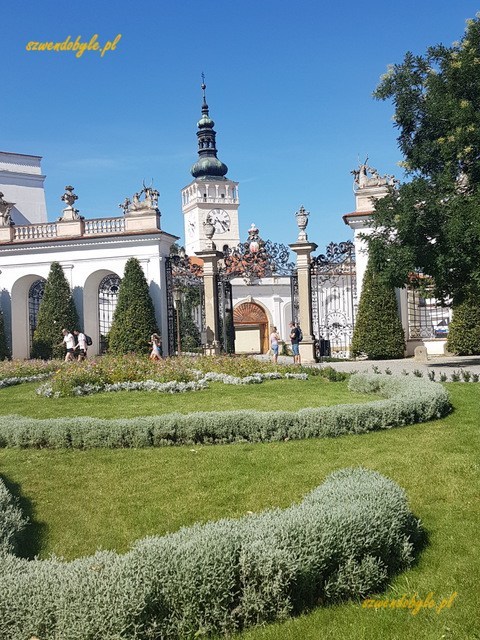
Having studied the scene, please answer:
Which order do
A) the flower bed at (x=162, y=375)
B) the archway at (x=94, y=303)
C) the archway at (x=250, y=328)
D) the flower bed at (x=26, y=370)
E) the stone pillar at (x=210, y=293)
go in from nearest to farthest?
the flower bed at (x=162, y=375) → the flower bed at (x=26, y=370) → the stone pillar at (x=210, y=293) → the archway at (x=94, y=303) → the archway at (x=250, y=328)

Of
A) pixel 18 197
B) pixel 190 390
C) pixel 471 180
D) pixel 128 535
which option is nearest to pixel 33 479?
pixel 128 535

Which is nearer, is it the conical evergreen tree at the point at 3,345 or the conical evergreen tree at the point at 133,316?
the conical evergreen tree at the point at 133,316

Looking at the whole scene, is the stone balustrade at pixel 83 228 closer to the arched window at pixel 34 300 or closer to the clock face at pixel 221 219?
the arched window at pixel 34 300

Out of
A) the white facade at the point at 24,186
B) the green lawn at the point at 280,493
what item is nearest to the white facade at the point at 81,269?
the white facade at the point at 24,186

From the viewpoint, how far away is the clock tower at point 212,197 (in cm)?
8900

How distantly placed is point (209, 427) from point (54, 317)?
1872cm

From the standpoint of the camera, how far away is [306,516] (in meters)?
4.94

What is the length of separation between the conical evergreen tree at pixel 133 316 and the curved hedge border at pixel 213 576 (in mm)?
20828

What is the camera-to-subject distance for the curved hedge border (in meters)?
3.99

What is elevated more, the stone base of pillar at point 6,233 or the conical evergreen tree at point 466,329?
the stone base of pillar at point 6,233

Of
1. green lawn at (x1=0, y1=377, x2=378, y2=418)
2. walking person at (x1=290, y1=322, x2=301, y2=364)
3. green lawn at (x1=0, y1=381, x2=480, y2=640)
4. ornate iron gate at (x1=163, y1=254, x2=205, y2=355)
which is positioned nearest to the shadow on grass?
green lawn at (x1=0, y1=381, x2=480, y2=640)

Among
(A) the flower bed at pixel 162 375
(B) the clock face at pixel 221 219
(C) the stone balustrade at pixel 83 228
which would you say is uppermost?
(B) the clock face at pixel 221 219

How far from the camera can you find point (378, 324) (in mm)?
24406

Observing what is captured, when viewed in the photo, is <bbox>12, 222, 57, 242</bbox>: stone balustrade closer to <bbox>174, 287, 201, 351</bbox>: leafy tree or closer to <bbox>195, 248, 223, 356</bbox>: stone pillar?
<bbox>174, 287, 201, 351</bbox>: leafy tree
